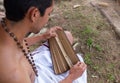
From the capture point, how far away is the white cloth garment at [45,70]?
2779mm

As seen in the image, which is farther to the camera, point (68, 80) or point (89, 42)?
point (89, 42)

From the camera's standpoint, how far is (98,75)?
3760mm

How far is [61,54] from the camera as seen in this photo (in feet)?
9.61

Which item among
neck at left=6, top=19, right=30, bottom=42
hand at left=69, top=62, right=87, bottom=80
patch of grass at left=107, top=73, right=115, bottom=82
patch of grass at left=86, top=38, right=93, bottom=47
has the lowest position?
patch of grass at left=107, top=73, right=115, bottom=82

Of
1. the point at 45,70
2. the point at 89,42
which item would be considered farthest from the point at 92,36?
the point at 45,70

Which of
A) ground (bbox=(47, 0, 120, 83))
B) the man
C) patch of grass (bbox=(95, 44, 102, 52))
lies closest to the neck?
the man

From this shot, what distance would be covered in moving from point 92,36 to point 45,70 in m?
1.59

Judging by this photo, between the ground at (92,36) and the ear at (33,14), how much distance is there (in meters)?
1.86

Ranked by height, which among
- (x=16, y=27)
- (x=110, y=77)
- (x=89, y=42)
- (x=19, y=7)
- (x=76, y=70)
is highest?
(x=19, y=7)

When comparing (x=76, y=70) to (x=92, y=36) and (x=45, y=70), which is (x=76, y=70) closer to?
(x=45, y=70)

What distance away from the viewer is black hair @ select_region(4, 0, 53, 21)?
1959mm

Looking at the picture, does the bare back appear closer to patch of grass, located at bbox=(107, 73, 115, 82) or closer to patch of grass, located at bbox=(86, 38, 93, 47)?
patch of grass, located at bbox=(107, 73, 115, 82)

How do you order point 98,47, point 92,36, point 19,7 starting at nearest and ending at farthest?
point 19,7 < point 98,47 < point 92,36

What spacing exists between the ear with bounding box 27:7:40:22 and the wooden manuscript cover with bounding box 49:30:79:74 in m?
0.91
